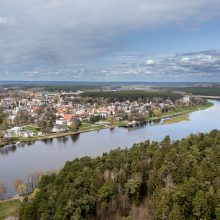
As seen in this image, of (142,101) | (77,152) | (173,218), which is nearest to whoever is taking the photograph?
(173,218)

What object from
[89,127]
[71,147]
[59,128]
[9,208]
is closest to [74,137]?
[59,128]

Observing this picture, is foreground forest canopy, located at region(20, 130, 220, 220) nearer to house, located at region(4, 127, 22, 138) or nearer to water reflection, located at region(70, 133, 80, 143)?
water reflection, located at region(70, 133, 80, 143)

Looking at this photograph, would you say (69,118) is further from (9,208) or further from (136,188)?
(136,188)

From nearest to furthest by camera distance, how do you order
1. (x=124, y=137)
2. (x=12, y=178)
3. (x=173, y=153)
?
1. (x=173, y=153)
2. (x=12, y=178)
3. (x=124, y=137)

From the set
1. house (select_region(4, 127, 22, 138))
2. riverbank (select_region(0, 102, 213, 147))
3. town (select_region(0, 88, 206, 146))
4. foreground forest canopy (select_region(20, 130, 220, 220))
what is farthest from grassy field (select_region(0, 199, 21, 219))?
house (select_region(4, 127, 22, 138))

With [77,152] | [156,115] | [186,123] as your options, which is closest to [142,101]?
[156,115]

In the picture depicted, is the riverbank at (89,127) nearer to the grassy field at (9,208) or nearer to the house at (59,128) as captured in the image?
the house at (59,128)

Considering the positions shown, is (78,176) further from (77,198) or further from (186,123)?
(186,123)
